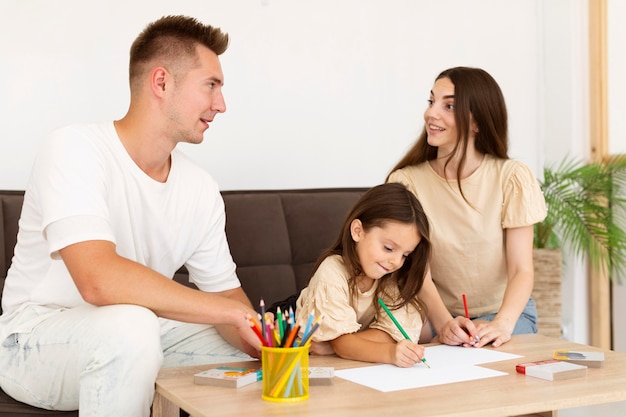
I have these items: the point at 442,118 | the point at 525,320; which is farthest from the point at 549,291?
the point at 442,118

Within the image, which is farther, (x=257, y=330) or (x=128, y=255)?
(x=128, y=255)

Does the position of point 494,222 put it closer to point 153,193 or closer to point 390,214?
point 390,214

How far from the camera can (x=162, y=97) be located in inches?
85.6

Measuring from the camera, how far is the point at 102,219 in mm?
1851

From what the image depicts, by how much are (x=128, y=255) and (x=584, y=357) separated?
112 cm

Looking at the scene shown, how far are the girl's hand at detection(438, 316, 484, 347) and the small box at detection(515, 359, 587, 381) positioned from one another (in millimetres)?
308

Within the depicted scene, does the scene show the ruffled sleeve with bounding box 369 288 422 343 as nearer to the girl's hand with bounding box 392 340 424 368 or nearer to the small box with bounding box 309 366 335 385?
the girl's hand with bounding box 392 340 424 368

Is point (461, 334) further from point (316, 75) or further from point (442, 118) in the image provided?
point (316, 75)

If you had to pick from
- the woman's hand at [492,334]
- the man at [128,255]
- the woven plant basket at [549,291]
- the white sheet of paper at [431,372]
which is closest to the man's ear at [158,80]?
the man at [128,255]

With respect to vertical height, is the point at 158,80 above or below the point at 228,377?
above

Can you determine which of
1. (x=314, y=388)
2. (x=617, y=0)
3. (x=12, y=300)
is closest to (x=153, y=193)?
(x=12, y=300)

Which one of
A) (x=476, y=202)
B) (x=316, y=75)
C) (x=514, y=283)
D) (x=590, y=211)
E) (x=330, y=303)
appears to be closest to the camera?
(x=330, y=303)

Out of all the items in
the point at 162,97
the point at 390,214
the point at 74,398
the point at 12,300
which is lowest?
the point at 74,398

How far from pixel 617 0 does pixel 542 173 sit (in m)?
0.89
